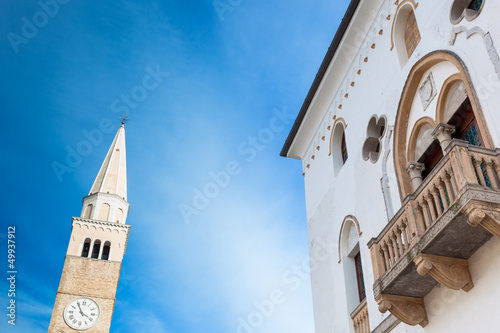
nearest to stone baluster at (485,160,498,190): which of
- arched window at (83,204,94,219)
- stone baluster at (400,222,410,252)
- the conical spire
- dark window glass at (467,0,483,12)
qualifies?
stone baluster at (400,222,410,252)

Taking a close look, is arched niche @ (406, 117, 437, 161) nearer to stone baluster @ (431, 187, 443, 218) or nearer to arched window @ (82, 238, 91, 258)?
stone baluster @ (431, 187, 443, 218)

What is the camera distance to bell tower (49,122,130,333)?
130 ft

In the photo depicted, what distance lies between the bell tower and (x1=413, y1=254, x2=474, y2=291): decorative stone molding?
3591 cm

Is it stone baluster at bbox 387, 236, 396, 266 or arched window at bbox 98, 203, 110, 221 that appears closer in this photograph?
stone baluster at bbox 387, 236, 396, 266

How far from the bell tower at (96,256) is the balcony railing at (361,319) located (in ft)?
105

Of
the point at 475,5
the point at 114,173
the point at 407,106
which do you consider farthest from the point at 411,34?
the point at 114,173

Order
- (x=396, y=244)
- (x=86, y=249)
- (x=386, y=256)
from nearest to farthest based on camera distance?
→ (x=396, y=244) < (x=386, y=256) < (x=86, y=249)

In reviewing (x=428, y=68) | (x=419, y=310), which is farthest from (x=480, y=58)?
(x=419, y=310)

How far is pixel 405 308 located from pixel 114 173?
42.7 m

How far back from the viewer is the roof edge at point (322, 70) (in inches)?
545

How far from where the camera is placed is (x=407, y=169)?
1048cm

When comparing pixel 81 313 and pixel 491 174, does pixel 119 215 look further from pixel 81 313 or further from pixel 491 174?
pixel 491 174

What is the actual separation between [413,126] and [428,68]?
117cm

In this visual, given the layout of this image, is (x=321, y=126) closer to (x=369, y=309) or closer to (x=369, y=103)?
(x=369, y=103)
